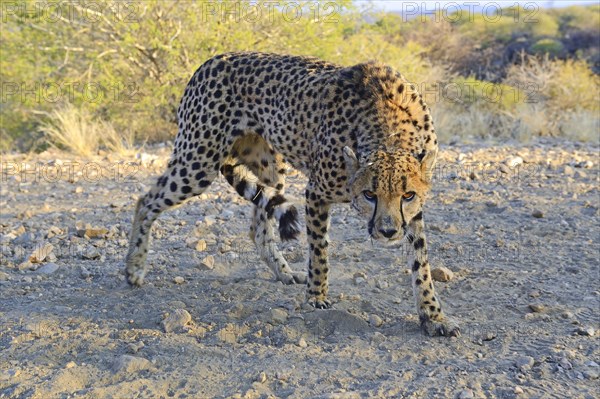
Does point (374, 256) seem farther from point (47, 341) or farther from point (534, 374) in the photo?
point (47, 341)

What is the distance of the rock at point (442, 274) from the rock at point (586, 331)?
40.6 inches

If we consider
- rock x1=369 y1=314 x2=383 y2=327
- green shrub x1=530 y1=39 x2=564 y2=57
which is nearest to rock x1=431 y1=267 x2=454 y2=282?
rock x1=369 y1=314 x2=383 y2=327

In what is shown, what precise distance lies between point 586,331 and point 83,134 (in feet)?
25.4

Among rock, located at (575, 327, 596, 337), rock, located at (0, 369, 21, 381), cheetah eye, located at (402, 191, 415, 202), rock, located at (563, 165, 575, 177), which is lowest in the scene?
rock, located at (563, 165, 575, 177)

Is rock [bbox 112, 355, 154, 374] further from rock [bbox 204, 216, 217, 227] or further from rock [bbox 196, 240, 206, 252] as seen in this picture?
rock [bbox 204, 216, 217, 227]

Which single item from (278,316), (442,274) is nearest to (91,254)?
(278,316)

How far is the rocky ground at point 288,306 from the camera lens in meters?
3.38

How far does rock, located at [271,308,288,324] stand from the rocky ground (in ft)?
0.04

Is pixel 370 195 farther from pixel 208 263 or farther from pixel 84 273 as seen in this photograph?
pixel 84 273

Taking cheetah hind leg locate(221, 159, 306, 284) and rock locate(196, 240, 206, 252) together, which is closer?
cheetah hind leg locate(221, 159, 306, 284)

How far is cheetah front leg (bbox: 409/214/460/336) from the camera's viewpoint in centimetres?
395

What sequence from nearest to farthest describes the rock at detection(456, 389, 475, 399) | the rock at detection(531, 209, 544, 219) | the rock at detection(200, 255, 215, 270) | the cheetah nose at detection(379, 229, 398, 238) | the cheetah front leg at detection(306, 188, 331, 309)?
the rock at detection(456, 389, 475, 399) < the cheetah nose at detection(379, 229, 398, 238) < the cheetah front leg at detection(306, 188, 331, 309) < the rock at detection(200, 255, 215, 270) < the rock at detection(531, 209, 544, 219)

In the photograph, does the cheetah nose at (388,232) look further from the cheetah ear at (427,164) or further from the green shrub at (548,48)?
the green shrub at (548,48)

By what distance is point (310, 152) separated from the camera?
4410 mm
